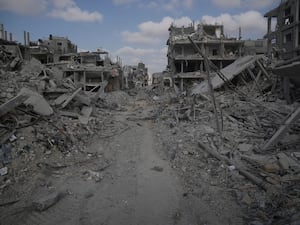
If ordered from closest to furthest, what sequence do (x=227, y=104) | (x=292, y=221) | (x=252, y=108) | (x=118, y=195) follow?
(x=292, y=221) < (x=118, y=195) < (x=252, y=108) < (x=227, y=104)

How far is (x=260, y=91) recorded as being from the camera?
52.7 ft

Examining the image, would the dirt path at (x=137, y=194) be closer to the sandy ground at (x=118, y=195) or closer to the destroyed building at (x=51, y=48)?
the sandy ground at (x=118, y=195)

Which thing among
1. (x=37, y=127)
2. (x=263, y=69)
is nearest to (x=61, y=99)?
(x=37, y=127)

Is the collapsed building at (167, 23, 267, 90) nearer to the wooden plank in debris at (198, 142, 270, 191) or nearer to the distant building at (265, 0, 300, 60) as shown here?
the distant building at (265, 0, 300, 60)

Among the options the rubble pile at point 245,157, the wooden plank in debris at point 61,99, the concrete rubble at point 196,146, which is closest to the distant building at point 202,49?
the concrete rubble at point 196,146

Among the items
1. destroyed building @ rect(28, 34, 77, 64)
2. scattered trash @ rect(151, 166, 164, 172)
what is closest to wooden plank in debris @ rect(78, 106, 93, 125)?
scattered trash @ rect(151, 166, 164, 172)

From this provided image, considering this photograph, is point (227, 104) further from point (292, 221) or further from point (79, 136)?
point (292, 221)

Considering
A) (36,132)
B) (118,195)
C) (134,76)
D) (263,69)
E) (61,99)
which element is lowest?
(118,195)

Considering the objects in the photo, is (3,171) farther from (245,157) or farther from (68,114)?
(245,157)

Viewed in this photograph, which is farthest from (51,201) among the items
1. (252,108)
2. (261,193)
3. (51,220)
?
(252,108)

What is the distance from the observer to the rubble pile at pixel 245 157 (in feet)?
15.9

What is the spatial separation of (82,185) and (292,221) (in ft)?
15.0

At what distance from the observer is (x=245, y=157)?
6809 millimetres

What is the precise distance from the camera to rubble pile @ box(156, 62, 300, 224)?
4832 mm
